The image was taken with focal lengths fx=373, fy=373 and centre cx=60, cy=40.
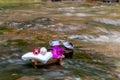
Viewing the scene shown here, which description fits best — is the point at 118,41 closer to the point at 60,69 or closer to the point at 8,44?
the point at 8,44

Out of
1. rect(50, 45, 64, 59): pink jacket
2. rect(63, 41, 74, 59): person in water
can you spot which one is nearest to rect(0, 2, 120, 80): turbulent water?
rect(63, 41, 74, 59): person in water

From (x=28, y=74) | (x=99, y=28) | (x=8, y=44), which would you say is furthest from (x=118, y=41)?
(x=28, y=74)

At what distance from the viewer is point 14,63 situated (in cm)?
1134

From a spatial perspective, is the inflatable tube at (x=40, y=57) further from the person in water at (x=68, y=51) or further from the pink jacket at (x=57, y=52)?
the person in water at (x=68, y=51)

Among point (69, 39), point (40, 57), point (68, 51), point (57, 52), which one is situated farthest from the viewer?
point (69, 39)

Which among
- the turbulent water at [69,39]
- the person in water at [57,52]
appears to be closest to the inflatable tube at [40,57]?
the turbulent water at [69,39]

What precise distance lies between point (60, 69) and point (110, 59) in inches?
105

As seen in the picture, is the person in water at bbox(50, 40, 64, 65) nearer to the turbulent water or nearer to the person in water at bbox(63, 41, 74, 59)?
the turbulent water

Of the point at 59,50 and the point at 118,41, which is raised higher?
the point at 59,50

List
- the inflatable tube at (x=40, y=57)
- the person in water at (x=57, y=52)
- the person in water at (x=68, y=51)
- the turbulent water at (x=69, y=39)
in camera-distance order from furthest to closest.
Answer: the person in water at (x=68, y=51) < the person in water at (x=57, y=52) < the turbulent water at (x=69, y=39) < the inflatable tube at (x=40, y=57)

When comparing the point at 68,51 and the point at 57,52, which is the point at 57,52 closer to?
the point at 57,52

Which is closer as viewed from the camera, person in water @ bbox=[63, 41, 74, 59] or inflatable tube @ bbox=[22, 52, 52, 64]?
inflatable tube @ bbox=[22, 52, 52, 64]

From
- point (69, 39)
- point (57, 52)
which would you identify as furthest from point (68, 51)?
point (69, 39)

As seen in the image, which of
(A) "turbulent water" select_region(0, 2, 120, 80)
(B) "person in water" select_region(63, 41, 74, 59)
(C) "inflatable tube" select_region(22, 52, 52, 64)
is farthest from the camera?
(B) "person in water" select_region(63, 41, 74, 59)
